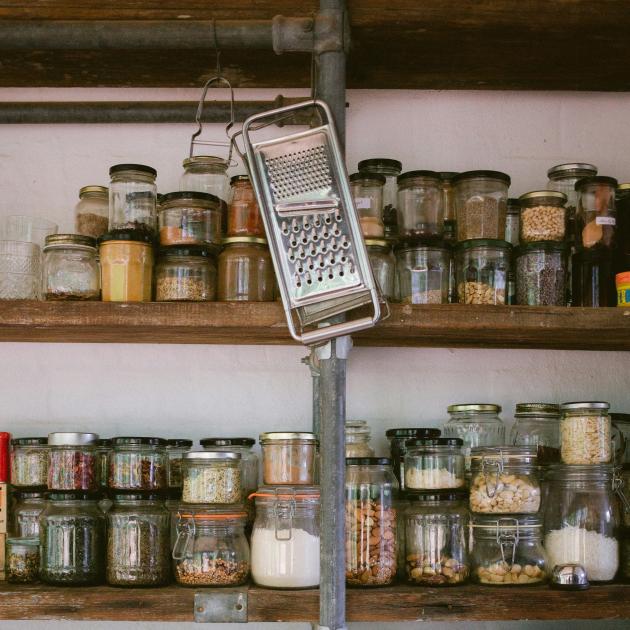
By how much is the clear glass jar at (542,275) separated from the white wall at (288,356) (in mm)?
352

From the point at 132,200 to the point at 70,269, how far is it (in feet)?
0.62

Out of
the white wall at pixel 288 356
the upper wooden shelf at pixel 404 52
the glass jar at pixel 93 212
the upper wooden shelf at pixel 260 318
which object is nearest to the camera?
the upper wooden shelf at pixel 260 318

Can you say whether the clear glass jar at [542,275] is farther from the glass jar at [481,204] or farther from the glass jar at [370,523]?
the glass jar at [370,523]

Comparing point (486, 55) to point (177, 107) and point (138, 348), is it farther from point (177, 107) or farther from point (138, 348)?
point (138, 348)

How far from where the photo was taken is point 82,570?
4.80 ft

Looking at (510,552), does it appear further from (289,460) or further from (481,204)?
(481,204)

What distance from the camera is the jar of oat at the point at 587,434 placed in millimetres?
1498

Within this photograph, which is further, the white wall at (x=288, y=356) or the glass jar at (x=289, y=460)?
the white wall at (x=288, y=356)

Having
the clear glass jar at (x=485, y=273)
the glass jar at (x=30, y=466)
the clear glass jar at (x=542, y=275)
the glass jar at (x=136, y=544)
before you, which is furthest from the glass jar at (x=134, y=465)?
the clear glass jar at (x=542, y=275)

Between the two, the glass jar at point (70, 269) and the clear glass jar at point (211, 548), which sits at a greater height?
the glass jar at point (70, 269)

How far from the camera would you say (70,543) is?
147 centimetres

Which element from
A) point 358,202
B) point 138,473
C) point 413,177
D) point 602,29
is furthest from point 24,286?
point 602,29

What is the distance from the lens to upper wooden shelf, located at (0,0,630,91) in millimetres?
1540

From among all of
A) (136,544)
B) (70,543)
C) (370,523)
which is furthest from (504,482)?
(70,543)
